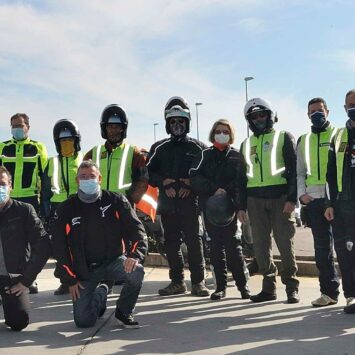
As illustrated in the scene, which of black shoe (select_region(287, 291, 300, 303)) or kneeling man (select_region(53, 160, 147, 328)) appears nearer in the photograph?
kneeling man (select_region(53, 160, 147, 328))

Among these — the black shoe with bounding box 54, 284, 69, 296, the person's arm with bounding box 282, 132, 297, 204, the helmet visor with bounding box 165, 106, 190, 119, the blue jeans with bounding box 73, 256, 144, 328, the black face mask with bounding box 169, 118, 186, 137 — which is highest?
the helmet visor with bounding box 165, 106, 190, 119

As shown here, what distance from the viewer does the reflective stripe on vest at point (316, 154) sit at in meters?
5.57

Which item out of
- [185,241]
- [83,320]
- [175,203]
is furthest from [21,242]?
[185,241]

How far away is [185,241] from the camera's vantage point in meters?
6.41

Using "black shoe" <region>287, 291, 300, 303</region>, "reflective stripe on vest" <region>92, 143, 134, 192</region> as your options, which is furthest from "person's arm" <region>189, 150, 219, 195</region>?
"black shoe" <region>287, 291, 300, 303</region>

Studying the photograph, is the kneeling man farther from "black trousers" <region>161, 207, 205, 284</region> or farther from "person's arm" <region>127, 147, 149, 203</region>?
"black trousers" <region>161, 207, 205, 284</region>

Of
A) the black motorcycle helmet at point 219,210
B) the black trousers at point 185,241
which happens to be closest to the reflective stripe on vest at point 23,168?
the black trousers at point 185,241

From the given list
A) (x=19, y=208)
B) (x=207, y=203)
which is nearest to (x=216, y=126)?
(x=207, y=203)

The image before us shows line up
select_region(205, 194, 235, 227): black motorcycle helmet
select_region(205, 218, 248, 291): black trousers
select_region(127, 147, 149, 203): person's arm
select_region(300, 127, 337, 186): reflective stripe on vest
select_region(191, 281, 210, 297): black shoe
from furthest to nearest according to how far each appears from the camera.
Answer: select_region(127, 147, 149, 203): person's arm
select_region(191, 281, 210, 297): black shoe
select_region(205, 218, 248, 291): black trousers
select_region(205, 194, 235, 227): black motorcycle helmet
select_region(300, 127, 337, 186): reflective stripe on vest

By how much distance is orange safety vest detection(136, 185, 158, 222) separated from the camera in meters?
6.78

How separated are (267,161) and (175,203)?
1226mm

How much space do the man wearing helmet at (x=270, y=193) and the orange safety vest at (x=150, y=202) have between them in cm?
144

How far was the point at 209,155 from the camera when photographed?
614cm

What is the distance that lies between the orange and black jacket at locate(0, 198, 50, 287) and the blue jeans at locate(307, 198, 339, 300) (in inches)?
105
